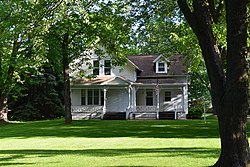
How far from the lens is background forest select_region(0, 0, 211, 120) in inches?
735

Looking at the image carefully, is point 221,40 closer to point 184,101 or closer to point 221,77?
point 221,77

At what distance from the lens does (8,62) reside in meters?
30.4

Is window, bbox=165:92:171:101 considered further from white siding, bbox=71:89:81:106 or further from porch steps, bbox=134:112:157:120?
white siding, bbox=71:89:81:106

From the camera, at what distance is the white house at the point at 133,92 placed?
37.1 m

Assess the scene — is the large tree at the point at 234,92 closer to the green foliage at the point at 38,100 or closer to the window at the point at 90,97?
the window at the point at 90,97

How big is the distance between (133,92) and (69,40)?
10582mm

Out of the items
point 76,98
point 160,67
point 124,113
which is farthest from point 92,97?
point 160,67

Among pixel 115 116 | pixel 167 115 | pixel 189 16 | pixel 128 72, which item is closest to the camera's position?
pixel 189 16

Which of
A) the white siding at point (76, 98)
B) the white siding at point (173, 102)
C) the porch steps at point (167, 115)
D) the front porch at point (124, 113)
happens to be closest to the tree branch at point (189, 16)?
the front porch at point (124, 113)

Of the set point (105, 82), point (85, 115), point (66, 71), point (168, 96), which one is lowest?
point (85, 115)

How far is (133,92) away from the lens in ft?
125

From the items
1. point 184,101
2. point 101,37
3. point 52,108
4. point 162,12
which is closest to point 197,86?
point 184,101

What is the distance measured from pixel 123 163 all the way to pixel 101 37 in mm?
19240

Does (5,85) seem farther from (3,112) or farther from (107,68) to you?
(107,68)
